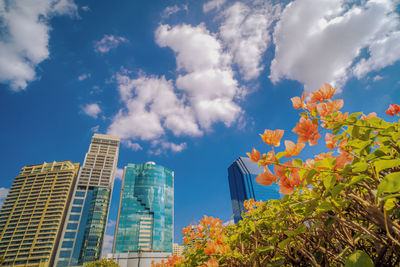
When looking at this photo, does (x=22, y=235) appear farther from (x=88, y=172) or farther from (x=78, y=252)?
(x=88, y=172)

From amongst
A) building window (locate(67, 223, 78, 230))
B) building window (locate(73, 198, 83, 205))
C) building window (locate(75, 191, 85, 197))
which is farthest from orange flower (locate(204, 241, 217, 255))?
building window (locate(75, 191, 85, 197))

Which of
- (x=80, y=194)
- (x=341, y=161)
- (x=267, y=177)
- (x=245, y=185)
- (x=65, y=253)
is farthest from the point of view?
(x=245, y=185)

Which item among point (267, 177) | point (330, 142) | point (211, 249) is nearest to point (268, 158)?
point (267, 177)

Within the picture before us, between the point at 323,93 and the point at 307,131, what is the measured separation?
9.8 inches

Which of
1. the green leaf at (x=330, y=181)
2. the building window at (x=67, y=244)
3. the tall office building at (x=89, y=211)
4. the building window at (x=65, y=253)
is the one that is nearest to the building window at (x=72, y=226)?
the tall office building at (x=89, y=211)

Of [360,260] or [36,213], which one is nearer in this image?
[360,260]

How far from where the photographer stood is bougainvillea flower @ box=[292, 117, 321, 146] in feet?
2.18

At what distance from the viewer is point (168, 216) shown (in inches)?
2034

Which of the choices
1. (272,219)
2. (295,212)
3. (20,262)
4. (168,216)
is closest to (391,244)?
(295,212)

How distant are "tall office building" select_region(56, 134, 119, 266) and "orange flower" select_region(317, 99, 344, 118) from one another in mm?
62199

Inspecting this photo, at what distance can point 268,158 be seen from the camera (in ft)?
1.90

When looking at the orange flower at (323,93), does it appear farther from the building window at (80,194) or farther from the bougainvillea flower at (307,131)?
the building window at (80,194)

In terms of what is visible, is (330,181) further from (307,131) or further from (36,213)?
(36,213)

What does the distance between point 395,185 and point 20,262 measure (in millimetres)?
69318
